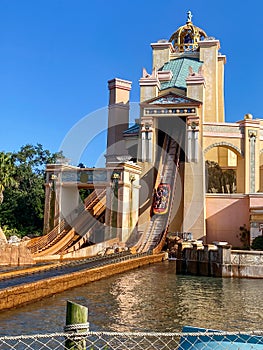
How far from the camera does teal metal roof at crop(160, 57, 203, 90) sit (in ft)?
124

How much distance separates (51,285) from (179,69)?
3067 cm

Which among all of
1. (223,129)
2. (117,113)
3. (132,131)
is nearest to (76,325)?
(223,129)

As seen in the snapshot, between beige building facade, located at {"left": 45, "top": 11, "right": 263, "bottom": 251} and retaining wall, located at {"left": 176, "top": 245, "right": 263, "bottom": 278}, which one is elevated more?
beige building facade, located at {"left": 45, "top": 11, "right": 263, "bottom": 251}

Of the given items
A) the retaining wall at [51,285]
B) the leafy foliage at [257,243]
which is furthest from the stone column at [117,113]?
the retaining wall at [51,285]

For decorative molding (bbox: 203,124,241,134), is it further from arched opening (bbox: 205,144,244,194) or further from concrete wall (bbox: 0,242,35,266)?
concrete wall (bbox: 0,242,35,266)

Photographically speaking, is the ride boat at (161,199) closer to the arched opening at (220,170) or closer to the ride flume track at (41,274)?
the arched opening at (220,170)

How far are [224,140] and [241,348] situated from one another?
1220 inches

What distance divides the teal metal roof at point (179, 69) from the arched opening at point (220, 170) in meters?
6.02

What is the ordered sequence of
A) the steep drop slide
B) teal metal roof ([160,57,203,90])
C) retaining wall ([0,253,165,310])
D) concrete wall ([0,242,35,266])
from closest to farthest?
retaining wall ([0,253,165,310]), concrete wall ([0,242,35,266]), the steep drop slide, teal metal roof ([160,57,203,90])

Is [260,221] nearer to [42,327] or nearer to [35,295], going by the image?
[35,295]

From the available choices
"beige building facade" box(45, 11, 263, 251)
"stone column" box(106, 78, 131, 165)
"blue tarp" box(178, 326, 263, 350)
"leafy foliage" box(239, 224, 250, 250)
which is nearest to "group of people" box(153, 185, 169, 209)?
"beige building facade" box(45, 11, 263, 251)

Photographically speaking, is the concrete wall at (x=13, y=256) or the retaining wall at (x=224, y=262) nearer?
the retaining wall at (x=224, y=262)

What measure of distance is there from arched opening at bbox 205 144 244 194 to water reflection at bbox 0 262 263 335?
2238 cm

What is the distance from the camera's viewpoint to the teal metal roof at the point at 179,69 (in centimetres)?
3769
